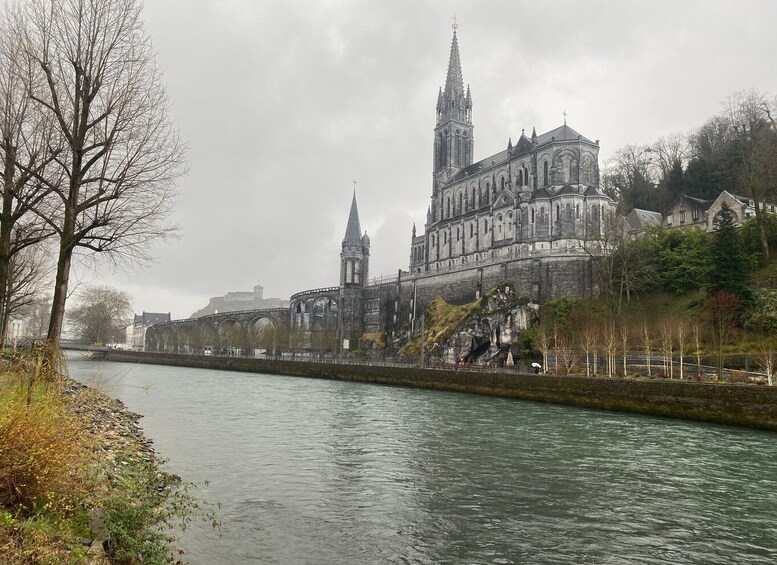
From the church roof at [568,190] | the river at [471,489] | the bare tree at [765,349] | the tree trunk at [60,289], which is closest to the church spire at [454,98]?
the church roof at [568,190]

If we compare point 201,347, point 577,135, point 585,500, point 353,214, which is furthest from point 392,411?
point 201,347

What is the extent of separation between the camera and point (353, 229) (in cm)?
9319

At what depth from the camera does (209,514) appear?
9070mm

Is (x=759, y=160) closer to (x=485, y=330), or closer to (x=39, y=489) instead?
(x=485, y=330)

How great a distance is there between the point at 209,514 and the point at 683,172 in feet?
232

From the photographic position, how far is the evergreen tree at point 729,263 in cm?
3959

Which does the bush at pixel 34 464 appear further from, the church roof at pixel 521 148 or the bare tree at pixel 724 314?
the church roof at pixel 521 148

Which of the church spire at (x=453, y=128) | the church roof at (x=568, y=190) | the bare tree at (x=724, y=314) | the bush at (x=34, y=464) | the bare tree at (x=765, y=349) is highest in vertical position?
the church spire at (x=453, y=128)

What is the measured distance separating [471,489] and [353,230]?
272 ft

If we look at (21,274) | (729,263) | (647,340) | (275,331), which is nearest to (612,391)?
(647,340)

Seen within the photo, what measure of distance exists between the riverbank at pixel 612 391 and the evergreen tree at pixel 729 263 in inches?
684

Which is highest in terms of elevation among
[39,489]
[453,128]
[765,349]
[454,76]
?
[454,76]

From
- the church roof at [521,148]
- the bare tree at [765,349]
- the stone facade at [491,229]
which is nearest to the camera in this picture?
the bare tree at [765,349]

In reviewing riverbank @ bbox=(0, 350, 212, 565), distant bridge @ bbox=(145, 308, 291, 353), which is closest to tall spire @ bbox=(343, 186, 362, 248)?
distant bridge @ bbox=(145, 308, 291, 353)
